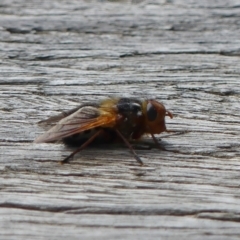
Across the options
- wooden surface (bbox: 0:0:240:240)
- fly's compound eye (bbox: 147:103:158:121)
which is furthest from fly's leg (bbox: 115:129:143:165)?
fly's compound eye (bbox: 147:103:158:121)

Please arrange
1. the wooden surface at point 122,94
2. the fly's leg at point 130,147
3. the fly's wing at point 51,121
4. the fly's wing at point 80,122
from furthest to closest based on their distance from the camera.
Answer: the fly's wing at point 51,121, the fly's wing at point 80,122, the fly's leg at point 130,147, the wooden surface at point 122,94

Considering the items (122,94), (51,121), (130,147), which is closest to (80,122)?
(51,121)

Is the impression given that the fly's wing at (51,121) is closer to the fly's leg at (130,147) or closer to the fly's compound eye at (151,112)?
the fly's leg at (130,147)

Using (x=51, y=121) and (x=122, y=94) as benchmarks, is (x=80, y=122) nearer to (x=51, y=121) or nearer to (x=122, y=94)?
(x=51, y=121)

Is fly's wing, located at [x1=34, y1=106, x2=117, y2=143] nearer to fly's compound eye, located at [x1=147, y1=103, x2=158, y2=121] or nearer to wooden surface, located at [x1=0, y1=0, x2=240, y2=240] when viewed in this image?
wooden surface, located at [x1=0, y1=0, x2=240, y2=240]

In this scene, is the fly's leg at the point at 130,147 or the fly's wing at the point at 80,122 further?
the fly's wing at the point at 80,122

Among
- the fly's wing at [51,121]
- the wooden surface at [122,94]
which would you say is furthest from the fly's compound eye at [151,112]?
the fly's wing at [51,121]

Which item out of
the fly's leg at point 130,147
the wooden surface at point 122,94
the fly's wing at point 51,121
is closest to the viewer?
the wooden surface at point 122,94
